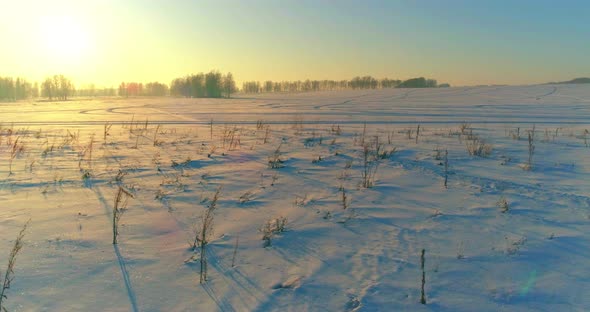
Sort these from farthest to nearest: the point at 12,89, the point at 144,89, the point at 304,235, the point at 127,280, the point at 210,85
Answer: the point at 144,89
the point at 12,89
the point at 210,85
the point at 304,235
the point at 127,280

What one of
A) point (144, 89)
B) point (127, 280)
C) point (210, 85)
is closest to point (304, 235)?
point (127, 280)

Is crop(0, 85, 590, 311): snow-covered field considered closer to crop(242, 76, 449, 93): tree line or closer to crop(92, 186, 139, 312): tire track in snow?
crop(92, 186, 139, 312): tire track in snow

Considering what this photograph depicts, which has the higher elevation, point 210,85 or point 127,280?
point 210,85

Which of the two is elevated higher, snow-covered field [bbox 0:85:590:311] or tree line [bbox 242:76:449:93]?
tree line [bbox 242:76:449:93]

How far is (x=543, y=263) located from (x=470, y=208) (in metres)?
1.62

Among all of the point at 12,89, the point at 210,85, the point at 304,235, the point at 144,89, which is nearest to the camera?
the point at 304,235

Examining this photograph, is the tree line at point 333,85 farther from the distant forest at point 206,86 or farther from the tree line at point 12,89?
the tree line at point 12,89

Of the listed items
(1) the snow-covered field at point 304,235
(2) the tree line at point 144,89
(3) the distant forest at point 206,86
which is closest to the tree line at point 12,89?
(3) the distant forest at point 206,86

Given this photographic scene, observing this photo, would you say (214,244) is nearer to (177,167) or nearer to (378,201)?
(378,201)

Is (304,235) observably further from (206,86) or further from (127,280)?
(206,86)

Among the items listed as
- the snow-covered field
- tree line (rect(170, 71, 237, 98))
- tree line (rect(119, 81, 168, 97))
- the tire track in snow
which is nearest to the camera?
the tire track in snow

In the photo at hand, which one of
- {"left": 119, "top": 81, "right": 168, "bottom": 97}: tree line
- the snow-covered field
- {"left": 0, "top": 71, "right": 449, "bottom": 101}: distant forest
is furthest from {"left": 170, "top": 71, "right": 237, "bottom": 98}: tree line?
the snow-covered field

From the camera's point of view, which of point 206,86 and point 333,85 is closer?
point 206,86

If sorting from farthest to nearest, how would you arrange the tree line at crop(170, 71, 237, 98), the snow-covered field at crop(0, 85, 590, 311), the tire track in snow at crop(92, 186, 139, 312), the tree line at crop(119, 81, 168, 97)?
the tree line at crop(119, 81, 168, 97), the tree line at crop(170, 71, 237, 98), the snow-covered field at crop(0, 85, 590, 311), the tire track in snow at crop(92, 186, 139, 312)
